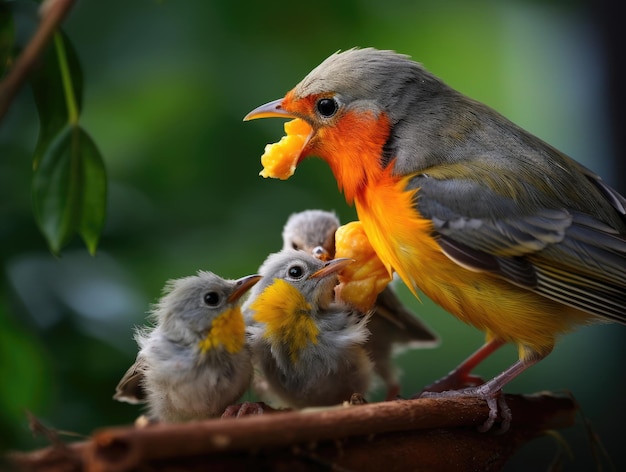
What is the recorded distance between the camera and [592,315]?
2791 mm

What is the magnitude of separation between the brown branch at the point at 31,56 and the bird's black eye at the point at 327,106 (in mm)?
1442

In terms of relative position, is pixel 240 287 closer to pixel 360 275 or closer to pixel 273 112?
pixel 360 275

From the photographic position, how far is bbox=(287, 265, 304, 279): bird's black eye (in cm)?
291

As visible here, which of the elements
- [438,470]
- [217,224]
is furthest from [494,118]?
[217,224]

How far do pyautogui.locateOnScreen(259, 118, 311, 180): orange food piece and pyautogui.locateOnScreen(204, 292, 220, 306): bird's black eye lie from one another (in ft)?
1.79

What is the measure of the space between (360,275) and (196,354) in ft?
2.40

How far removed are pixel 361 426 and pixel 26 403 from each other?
39.5 inches

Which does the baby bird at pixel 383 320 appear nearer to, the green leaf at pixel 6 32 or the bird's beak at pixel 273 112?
the bird's beak at pixel 273 112

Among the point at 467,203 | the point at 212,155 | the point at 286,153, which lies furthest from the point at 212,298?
the point at 212,155

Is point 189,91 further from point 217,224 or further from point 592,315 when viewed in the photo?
point 592,315

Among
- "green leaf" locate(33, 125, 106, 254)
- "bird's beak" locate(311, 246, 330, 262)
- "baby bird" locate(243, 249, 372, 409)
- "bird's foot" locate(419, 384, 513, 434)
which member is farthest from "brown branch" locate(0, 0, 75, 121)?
"bird's beak" locate(311, 246, 330, 262)

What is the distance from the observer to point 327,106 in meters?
3.00

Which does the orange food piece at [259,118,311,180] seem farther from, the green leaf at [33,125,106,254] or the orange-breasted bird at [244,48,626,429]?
the green leaf at [33,125,106,254]

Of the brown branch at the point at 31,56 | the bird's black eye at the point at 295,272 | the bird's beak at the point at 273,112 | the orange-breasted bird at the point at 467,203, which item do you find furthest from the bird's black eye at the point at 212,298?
the brown branch at the point at 31,56
